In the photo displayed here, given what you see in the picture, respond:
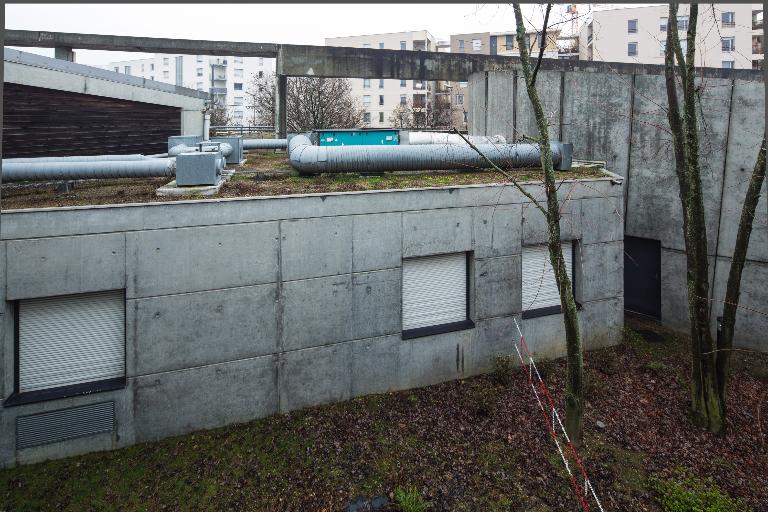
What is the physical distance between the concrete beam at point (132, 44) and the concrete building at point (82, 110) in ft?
18.6

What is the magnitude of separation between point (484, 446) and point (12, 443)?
6.99 meters

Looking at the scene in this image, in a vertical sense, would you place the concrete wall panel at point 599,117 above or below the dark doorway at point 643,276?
above

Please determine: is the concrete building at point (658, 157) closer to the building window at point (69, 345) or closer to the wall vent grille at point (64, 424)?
the building window at point (69, 345)

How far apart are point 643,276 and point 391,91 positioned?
50232 mm

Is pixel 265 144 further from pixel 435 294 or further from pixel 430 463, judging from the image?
pixel 430 463

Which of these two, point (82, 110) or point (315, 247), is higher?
point (82, 110)

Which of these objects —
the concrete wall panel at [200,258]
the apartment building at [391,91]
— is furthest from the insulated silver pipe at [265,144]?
the apartment building at [391,91]

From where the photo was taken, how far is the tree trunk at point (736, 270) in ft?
25.6

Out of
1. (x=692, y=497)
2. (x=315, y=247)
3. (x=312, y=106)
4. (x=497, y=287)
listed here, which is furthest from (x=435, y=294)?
(x=312, y=106)

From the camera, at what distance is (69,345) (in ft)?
24.1

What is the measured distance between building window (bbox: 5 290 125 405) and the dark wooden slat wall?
Result: 286 inches

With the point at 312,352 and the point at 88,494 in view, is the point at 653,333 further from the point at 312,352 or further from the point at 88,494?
the point at 88,494

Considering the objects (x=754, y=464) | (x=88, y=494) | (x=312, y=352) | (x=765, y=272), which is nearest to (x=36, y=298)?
(x=88, y=494)

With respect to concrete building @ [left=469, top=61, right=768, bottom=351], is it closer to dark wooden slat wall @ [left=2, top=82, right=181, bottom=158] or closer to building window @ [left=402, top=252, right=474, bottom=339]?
building window @ [left=402, top=252, right=474, bottom=339]
